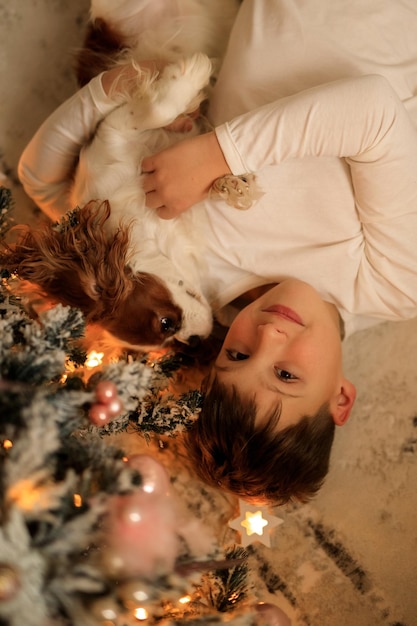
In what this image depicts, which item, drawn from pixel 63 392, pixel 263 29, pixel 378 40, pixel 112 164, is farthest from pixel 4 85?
pixel 63 392

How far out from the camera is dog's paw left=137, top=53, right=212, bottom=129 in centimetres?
143

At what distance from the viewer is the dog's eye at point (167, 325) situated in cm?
142

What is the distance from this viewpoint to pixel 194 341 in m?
1.52

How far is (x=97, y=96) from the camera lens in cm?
147

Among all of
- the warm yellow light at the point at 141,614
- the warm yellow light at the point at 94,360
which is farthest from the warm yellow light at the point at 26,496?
the warm yellow light at the point at 94,360

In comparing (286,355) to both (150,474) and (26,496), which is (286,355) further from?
(26,496)

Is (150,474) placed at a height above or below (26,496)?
below

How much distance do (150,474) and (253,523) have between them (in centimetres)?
85

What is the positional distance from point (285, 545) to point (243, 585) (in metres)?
0.63

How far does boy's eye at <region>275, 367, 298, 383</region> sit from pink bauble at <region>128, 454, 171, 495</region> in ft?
1.74

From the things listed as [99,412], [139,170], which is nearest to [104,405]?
→ [99,412]

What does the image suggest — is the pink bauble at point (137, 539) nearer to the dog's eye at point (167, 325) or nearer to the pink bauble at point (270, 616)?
the pink bauble at point (270, 616)

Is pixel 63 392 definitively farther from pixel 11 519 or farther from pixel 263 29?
pixel 263 29

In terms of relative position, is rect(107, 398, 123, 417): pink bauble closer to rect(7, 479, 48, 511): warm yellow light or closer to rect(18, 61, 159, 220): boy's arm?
rect(7, 479, 48, 511): warm yellow light
